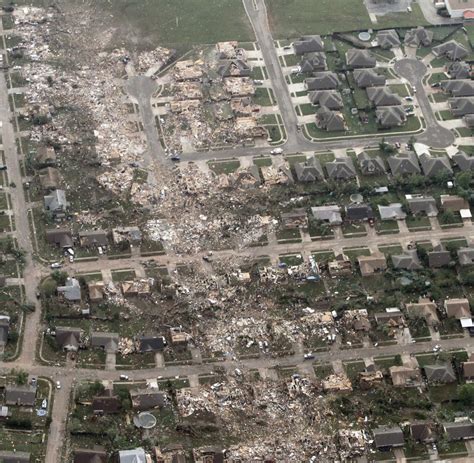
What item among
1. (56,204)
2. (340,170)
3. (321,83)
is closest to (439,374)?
(340,170)

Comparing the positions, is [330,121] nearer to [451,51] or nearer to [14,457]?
[451,51]

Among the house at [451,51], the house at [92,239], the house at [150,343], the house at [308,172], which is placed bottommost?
the house at [150,343]

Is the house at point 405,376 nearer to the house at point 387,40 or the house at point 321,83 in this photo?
the house at point 321,83

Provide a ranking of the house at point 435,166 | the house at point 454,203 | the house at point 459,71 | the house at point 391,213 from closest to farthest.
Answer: the house at point 391,213
the house at point 454,203
the house at point 435,166
the house at point 459,71

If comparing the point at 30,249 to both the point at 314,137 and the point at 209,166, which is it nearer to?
the point at 209,166

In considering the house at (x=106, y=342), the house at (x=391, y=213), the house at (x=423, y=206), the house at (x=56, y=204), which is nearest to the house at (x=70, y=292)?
the house at (x=106, y=342)

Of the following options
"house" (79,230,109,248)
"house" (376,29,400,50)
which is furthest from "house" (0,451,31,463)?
"house" (376,29,400,50)

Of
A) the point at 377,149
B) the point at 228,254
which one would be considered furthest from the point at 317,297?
the point at 377,149
